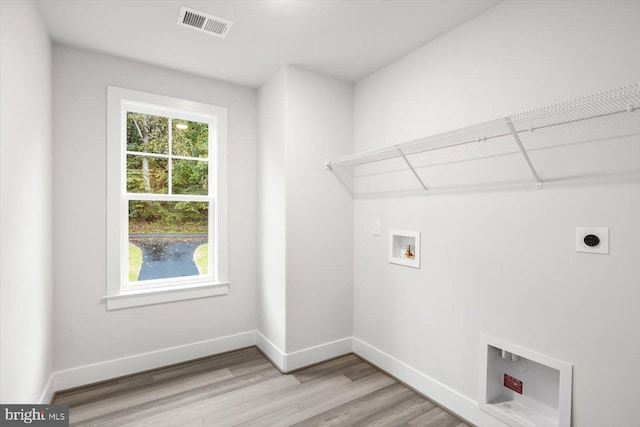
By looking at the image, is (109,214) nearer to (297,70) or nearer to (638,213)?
(297,70)

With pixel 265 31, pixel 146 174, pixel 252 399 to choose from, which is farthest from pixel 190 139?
pixel 252 399

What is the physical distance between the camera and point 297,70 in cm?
272

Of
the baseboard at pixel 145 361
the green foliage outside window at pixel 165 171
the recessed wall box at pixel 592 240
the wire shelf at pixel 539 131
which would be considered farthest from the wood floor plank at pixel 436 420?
the green foliage outside window at pixel 165 171

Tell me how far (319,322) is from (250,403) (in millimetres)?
845

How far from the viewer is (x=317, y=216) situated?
2.80m

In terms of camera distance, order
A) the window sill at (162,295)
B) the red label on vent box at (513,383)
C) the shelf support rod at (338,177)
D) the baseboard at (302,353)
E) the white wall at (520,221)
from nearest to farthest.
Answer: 1. the white wall at (520,221)
2. the red label on vent box at (513,383)
3. the window sill at (162,295)
4. the baseboard at (302,353)
5. the shelf support rod at (338,177)

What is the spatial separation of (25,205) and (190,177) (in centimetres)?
132

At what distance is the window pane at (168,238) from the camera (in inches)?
108

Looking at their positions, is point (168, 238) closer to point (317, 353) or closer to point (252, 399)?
point (252, 399)

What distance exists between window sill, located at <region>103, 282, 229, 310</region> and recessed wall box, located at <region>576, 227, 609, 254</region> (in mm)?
2612

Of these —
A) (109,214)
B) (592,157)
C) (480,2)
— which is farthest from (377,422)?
(480,2)

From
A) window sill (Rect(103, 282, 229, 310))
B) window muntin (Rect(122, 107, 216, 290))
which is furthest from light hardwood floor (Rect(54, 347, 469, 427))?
window muntin (Rect(122, 107, 216, 290))

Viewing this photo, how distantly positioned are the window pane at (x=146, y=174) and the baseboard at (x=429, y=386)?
88.0 inches

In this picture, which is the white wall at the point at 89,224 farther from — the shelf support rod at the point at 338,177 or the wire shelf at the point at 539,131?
the wire shelf at the point at 539,131
